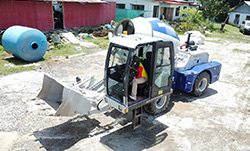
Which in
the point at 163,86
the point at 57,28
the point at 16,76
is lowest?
the point at 16,76

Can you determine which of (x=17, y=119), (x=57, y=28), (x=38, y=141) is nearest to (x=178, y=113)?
(x=38, y=141)

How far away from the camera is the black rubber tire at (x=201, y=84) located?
25.5 ft

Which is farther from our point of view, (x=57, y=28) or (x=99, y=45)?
(x=57, y=28)

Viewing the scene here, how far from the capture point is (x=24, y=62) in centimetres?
1086

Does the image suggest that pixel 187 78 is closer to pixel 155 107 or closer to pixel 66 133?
pixel 155 107

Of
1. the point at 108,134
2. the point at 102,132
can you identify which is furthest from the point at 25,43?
the point at 108,134

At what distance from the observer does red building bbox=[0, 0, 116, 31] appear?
549 inches

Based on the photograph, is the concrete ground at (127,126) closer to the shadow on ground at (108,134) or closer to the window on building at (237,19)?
the shadow on ground at (108,134)

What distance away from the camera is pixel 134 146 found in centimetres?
539

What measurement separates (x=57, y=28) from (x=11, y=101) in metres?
11.3

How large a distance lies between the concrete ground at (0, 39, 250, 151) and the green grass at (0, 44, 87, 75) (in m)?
1.01

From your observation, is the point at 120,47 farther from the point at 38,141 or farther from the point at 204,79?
the point at 204,79

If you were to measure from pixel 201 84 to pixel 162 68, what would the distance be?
3.23 m

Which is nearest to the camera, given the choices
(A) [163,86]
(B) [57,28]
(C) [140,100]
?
(C) [140,100]
